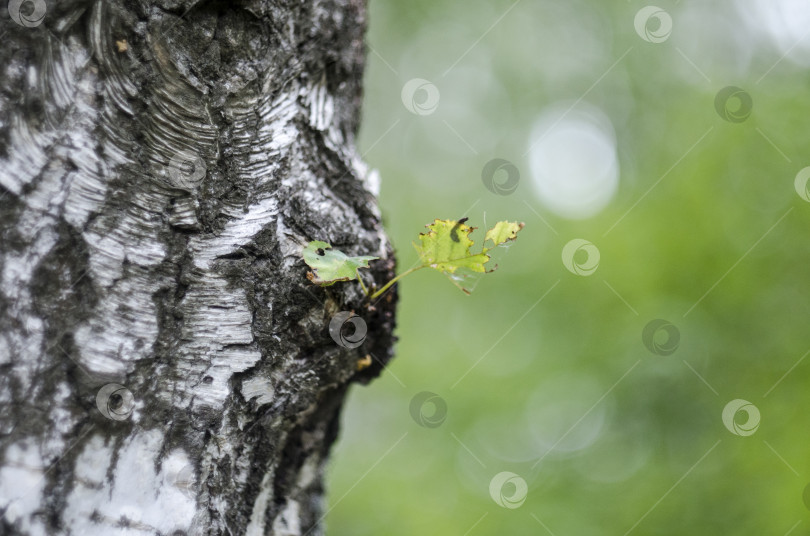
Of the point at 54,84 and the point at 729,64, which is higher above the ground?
the point at 729,64

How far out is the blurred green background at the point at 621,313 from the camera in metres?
3.57

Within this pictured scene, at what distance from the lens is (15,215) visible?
982mm

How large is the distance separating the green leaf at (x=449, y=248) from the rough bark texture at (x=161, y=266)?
0.21 m

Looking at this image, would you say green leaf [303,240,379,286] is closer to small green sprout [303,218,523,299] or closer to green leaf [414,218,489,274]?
small green sprout [303,218,523,299]

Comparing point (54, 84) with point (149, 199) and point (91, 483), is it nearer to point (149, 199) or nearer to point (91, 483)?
point (149, 199)

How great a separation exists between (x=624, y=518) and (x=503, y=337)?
1.69m

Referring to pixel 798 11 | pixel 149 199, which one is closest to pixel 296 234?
pixel 149 199

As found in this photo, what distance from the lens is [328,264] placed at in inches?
49.2

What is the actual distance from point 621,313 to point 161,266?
374 centimetres

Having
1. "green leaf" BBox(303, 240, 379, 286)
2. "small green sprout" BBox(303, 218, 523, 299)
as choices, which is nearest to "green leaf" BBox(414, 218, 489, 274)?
"small green sprout" BBox(303, 218, 523, 299)

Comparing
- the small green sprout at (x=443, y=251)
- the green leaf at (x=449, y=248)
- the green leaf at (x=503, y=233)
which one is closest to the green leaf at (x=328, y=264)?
the small green sprout at (x=443, y=251)

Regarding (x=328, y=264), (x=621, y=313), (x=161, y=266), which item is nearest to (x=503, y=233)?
(x=328, y=264)

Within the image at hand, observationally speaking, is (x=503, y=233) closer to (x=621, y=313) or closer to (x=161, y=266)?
(x=161, y=266)

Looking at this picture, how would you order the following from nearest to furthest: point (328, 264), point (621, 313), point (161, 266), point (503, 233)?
point (161, 266), point (328, 264), point (503, 233), point (621, 313)
